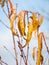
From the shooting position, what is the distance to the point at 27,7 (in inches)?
24.9

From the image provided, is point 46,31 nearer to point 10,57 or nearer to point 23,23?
point 10,57

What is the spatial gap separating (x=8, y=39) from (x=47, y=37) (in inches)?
6.2

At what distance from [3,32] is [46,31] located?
0.57 feet

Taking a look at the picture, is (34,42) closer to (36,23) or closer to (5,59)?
(5,59)

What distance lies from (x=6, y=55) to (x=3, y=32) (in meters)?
0.09

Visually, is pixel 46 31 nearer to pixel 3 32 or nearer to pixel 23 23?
pixel 3 32

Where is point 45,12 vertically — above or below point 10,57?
above

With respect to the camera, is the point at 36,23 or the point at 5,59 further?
the point at 5,59

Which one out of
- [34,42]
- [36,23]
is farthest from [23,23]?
[34,42]

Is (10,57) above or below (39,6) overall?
below

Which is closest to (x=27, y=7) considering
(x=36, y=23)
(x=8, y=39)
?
(x=8, y=39)

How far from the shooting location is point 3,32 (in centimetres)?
60

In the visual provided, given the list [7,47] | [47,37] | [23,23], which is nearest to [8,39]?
[7,47]

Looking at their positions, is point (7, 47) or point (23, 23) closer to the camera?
point (23, 23)
